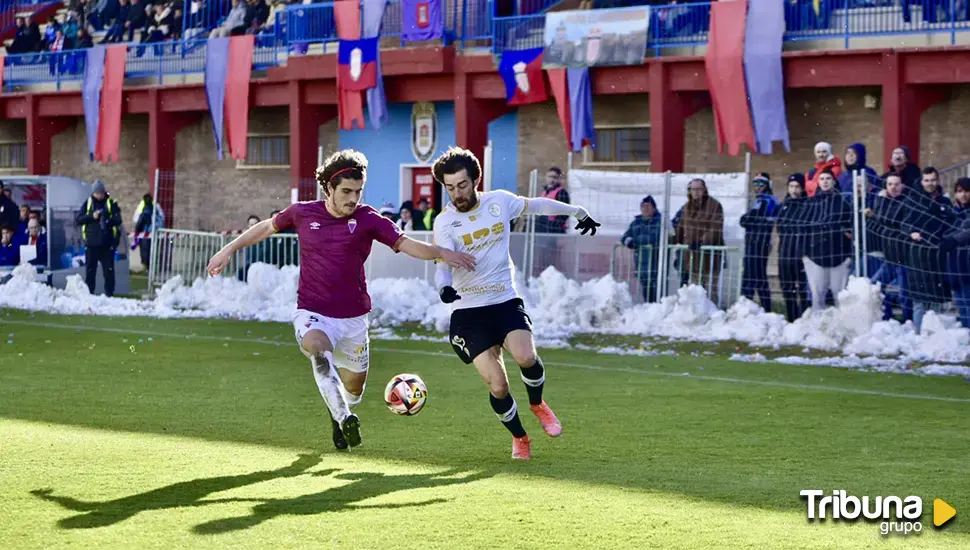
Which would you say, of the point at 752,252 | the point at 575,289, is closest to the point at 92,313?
the point at 575,289

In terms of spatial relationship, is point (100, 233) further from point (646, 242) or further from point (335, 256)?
point (335, 256)

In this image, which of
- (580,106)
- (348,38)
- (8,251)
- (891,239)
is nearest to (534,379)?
(891,239)

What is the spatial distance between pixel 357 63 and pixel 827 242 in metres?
16.1

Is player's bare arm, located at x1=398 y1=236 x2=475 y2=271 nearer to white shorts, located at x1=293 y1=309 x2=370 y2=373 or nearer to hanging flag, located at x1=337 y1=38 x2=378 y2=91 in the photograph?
white shorts, located at x1=293 y1=309 x2=370 y2=373

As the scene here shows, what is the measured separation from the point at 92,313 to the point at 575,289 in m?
7.68

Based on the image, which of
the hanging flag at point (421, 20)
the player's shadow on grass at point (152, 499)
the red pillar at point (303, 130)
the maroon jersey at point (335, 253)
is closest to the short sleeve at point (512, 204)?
the maroon jersey at point (335, 253)

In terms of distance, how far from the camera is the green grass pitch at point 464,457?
7270 millimetres

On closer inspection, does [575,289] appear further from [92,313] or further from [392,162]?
[392,162]

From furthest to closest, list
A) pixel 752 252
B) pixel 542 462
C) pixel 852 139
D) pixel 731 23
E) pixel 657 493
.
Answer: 1. pixel 852 139
2. pixel 731 23
3. pixel 752 252
4. pixel 542 462
5. pixel 657 493

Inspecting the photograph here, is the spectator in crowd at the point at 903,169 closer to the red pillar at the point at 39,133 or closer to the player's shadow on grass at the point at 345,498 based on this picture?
the player's shadow on grass at the point at 345,498

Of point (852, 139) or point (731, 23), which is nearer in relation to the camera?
point (731, 23)

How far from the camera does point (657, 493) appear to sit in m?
8.41

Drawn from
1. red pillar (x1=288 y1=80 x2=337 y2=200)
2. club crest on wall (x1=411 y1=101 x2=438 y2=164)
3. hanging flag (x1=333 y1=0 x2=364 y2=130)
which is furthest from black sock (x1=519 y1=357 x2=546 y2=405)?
club crest on wall (x1=411 y1=101 x2=438 y2=164)

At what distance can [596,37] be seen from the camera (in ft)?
93.6
